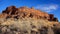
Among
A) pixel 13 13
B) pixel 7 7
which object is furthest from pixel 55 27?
pixel 7 7

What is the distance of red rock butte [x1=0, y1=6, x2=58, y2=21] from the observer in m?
27.2

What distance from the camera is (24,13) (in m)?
27.2

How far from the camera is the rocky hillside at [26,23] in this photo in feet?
77.0

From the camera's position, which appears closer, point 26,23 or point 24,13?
point 26,23

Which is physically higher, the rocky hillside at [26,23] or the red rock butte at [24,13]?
the red rock butte at [24,13]

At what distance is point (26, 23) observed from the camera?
24625 mm

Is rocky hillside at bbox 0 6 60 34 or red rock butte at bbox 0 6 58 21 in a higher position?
red rock butte at bbox 0 6 58 21

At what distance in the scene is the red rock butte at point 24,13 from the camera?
89.1 ft

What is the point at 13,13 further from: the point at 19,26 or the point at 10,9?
the point at 19,26

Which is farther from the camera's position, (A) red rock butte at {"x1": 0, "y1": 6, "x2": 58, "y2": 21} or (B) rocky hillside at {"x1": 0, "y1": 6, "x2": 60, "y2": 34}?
(A) red rock butte at {"x1": 0, "y1": 6, "x2": 58, "y2": 21}

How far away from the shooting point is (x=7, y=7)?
30.4m

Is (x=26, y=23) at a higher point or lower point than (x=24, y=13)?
lower

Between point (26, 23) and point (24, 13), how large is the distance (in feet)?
9.66

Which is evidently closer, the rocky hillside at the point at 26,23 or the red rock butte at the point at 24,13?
the rocky hillside at the point at 26,23
